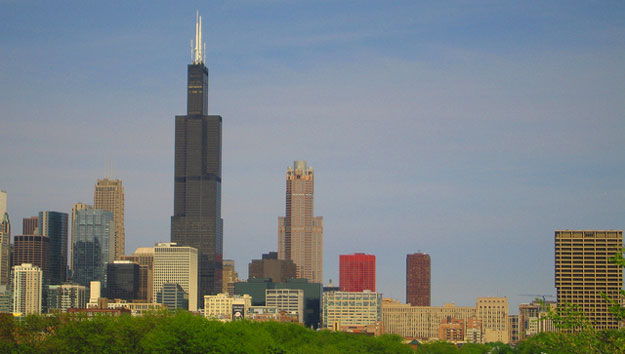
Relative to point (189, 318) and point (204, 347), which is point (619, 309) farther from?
point (189, 318)

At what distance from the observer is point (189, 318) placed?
114250 millimetres

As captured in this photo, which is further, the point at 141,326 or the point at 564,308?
the point at 141,326

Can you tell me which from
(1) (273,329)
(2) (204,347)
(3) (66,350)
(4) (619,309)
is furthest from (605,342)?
(1) (273,329)

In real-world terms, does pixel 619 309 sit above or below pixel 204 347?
above

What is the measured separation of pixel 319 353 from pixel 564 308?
92718 mm

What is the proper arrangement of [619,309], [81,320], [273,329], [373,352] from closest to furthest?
[619,309], [81,320], [273,329], [373,352]

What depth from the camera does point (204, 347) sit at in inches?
4215

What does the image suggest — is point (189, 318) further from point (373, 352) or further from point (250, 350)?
point (373, 352)

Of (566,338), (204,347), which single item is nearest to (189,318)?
(204,347)

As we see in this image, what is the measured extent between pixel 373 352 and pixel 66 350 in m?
77.7

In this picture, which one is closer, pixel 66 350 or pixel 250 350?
pixel 250 350

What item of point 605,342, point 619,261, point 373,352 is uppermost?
point 619,261

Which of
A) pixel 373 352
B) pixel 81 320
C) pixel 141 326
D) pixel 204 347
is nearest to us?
pixel 204 347

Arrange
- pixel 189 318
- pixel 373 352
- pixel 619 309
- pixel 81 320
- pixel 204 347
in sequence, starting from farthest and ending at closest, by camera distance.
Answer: pixel 373 352, pixel 81 320, pixel 189 318, pixel 204 347, pixel 619 309
